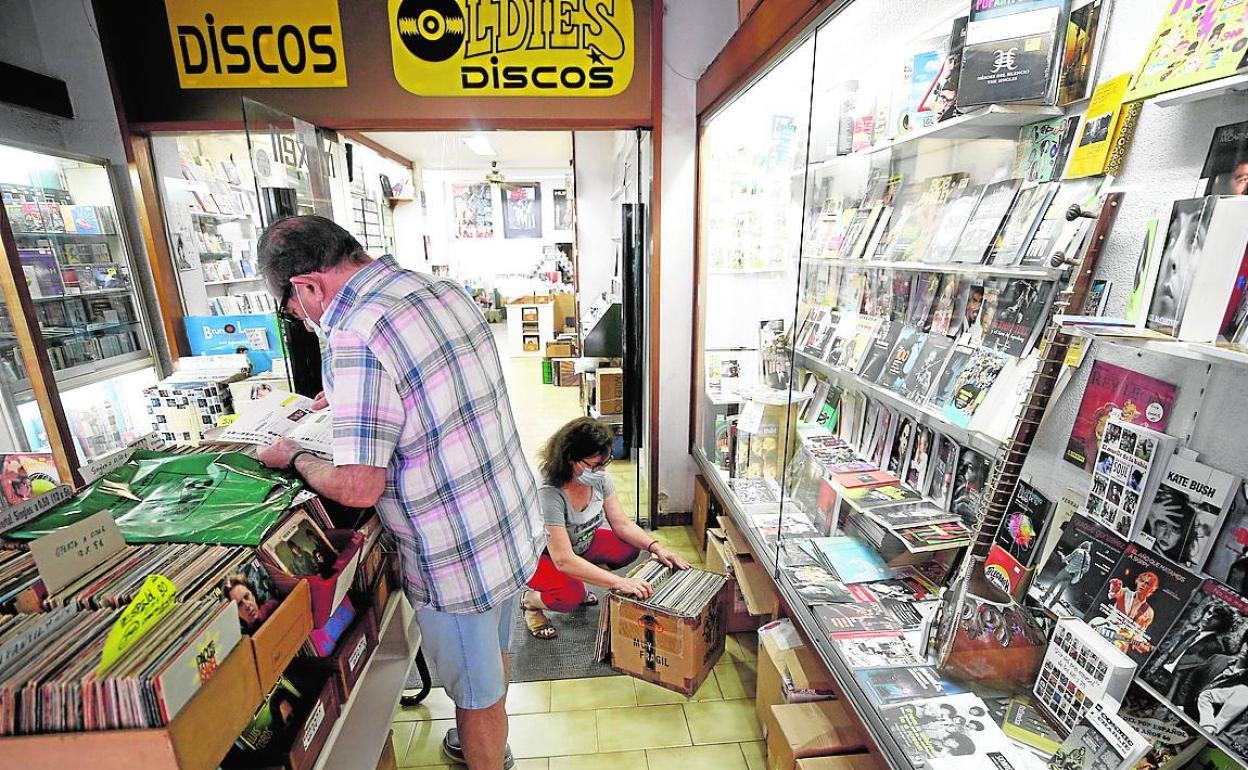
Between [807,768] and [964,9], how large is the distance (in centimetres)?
230

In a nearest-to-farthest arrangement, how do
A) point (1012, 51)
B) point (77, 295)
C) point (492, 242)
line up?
point (1012, 51) < point (77, 295) < point (492, 242)

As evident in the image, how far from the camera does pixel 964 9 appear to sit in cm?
175

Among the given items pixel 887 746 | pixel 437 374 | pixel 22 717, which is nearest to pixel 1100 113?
pixel 887 746

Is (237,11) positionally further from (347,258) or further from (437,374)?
(437,374)

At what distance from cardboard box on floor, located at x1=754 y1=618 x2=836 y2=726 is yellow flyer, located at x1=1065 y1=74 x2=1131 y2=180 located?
150 centimetres

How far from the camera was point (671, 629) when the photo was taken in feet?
7.36

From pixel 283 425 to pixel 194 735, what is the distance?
911 millimetres

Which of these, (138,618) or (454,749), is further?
(454,749)

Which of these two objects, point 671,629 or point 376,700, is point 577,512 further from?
point 376,700

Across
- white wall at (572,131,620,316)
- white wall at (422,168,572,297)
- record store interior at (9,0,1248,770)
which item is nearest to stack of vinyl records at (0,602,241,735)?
record store interior at (9,0,1248,770)

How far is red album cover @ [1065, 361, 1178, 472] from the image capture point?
1230 mm

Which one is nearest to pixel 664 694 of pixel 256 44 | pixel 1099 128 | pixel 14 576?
pixel 14 576

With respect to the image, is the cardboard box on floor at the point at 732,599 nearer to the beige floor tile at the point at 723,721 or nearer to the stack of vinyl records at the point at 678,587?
the stack of vinyl records at the point at 678,587

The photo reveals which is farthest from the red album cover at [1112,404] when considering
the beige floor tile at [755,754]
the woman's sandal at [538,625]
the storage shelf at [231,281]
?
the storage shelf at [231,281]
